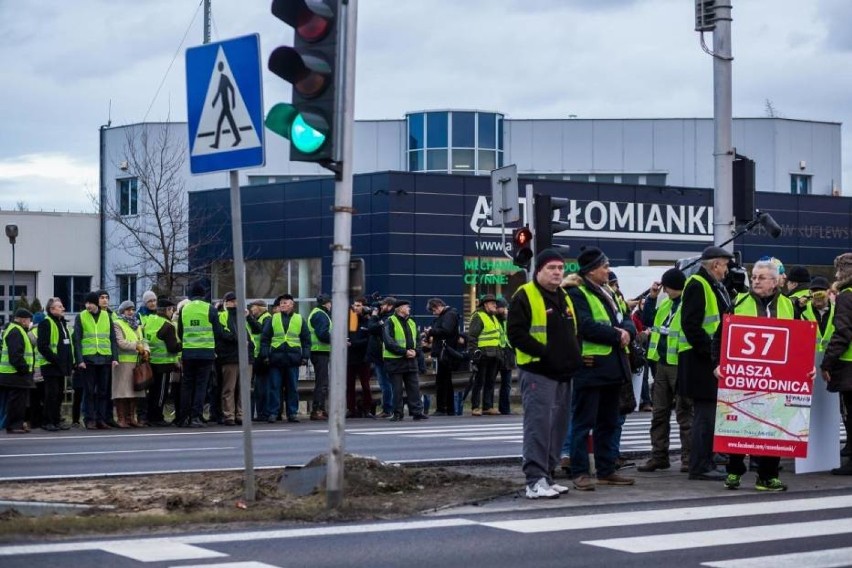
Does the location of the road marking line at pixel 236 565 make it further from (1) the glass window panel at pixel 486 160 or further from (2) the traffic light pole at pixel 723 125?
(1) the glass window panel at pixel 486 160

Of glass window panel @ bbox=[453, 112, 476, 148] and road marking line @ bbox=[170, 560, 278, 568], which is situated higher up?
glass window panel @ bbox=[453, 112, 476, 148]

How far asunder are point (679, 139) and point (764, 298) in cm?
5495

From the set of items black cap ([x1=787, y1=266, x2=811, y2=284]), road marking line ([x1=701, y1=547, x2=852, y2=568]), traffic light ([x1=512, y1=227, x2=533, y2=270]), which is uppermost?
traffic light ([x1=512, y1=227, x2=533, y2=270])

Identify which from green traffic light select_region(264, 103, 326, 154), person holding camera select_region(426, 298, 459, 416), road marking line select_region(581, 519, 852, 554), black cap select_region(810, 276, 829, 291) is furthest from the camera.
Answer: person holding camera select_region(426, 298, 459, 416)

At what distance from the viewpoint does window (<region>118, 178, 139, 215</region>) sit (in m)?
61.2

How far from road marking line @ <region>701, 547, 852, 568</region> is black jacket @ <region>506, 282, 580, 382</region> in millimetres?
3093

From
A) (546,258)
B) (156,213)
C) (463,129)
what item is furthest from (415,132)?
(546,258)

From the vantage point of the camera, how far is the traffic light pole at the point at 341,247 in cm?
1018

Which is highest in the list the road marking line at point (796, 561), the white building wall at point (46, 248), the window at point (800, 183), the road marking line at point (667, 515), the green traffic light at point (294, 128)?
the window at point (800, 183)

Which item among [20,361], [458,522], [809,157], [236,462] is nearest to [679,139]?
[809,157]

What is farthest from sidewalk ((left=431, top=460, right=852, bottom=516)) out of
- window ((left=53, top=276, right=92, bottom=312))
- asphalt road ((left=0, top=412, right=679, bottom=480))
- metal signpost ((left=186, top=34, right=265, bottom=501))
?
window ((left=53, top=276, right=92, bottom=312))

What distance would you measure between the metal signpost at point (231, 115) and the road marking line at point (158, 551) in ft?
5.47

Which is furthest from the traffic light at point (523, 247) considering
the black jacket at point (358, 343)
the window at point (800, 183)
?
the window at point (800, 183)

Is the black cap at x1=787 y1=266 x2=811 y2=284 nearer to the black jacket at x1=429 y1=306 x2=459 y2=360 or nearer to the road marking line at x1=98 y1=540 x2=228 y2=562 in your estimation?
the black jacket at x1=429 y1=306 x2=459 y2=360
